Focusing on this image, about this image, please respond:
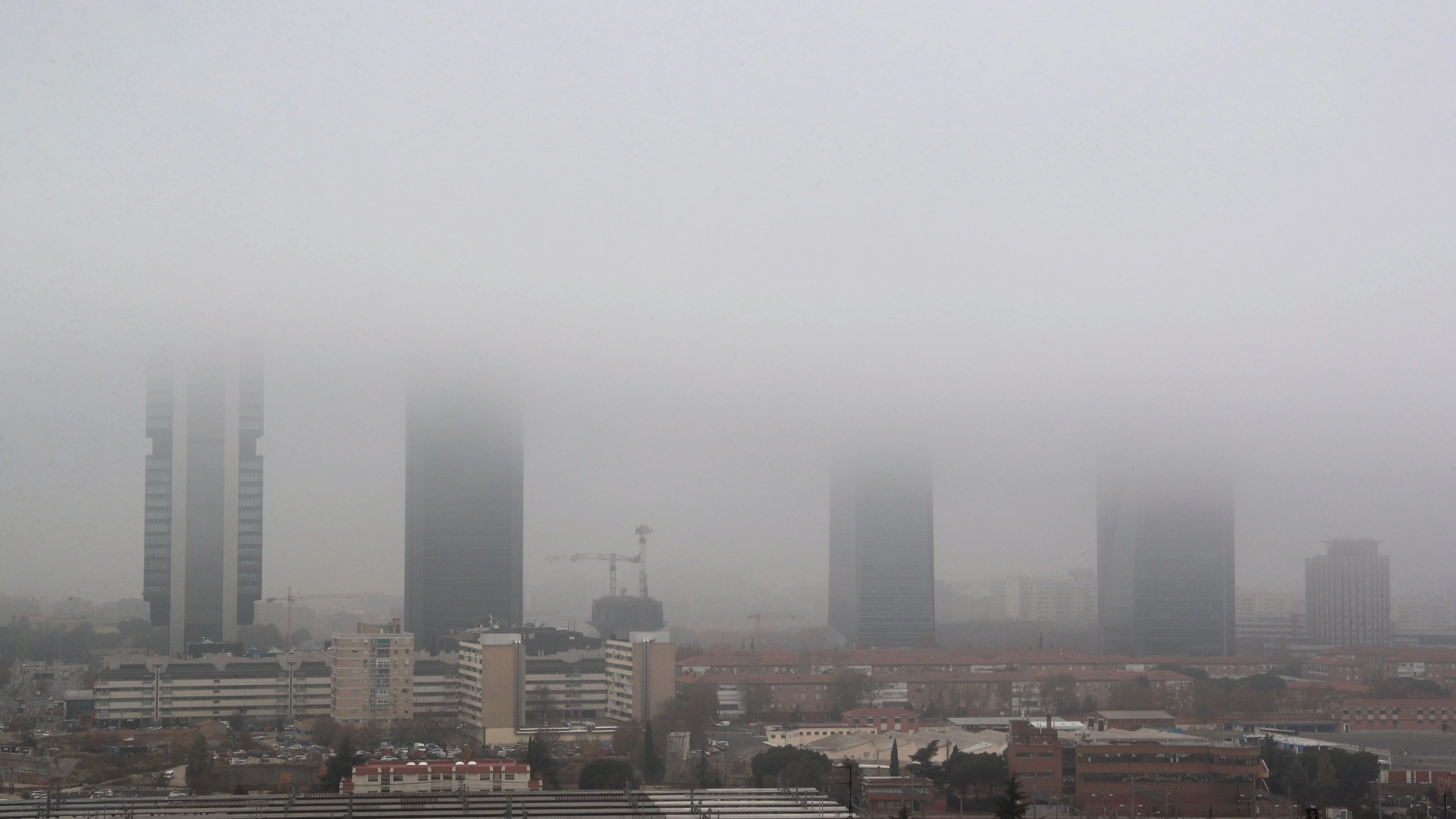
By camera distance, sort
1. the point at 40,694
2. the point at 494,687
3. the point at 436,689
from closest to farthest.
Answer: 1. the point at 40,694
2. the point at 494,687
3. the point at 436,689

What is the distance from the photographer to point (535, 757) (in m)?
13.6

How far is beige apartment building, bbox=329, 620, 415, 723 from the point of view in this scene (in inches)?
735

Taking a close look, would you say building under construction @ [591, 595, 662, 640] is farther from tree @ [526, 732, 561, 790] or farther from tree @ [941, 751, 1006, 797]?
tree @ [941, 751, 1006, 797]

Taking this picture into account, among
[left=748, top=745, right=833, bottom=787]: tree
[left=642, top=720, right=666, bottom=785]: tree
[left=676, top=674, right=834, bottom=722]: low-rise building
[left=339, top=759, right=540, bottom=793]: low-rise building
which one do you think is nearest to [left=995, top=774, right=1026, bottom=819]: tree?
[left=748, top=745, right=833, bottom=787]: tree

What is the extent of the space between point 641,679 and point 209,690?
5703 millimetres

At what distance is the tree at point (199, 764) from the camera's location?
12.7 m

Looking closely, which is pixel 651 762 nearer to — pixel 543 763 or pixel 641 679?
pixel 543 763

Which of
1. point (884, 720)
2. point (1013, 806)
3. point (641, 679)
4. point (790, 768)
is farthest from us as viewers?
point (641, 679)

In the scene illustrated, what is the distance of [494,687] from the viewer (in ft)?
61.1

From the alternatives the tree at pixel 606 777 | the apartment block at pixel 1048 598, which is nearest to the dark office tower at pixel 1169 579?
the apartment block at pixel 1048 598

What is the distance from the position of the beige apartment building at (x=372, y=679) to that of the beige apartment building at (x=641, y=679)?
2730 mm

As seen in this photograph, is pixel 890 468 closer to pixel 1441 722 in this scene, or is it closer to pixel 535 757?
pixel 1441 722

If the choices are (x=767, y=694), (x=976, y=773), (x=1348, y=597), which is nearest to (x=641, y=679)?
(x=767, y=694)

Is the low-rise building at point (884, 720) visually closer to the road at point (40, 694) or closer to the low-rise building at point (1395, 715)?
the low-rise building at point (1395, 715)
